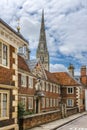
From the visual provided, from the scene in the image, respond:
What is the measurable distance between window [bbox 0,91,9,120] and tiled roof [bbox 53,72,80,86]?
43645mm

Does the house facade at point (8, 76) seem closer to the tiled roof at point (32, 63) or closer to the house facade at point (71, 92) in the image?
the tiled roof at point (32, 63)

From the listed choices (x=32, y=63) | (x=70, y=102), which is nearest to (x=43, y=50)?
(x=70, y=102)

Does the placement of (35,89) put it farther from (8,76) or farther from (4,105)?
(4,105)

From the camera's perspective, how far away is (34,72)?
43.6 m

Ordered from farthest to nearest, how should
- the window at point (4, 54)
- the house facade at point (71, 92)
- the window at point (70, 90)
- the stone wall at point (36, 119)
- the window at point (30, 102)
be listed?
the window at point (70, 90)
the house facade at point (71, 92)
the window at point (30, 102)
the stone wall at point (36, 119)
the window at point (4, 54)

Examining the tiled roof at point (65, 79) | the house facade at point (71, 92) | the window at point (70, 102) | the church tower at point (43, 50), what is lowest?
the window at point (70, 102)

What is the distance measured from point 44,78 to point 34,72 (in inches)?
239

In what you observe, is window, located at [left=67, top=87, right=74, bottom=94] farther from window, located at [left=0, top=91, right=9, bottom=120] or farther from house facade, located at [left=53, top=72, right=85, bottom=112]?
window, located at [left=0, top=91, right=9, bottom=120]

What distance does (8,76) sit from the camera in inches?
738

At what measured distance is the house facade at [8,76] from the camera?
17837 millimetres

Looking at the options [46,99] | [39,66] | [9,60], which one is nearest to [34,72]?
[39,66]

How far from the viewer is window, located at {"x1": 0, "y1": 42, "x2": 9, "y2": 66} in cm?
1805

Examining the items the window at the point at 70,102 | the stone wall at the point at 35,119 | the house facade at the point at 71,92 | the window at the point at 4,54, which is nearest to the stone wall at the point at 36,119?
the stone wall at the point at 35,119

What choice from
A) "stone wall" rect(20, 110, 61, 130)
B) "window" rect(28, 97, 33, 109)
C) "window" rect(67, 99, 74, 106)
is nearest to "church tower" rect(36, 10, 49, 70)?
"window" rect(67, 99, 74, 106)
